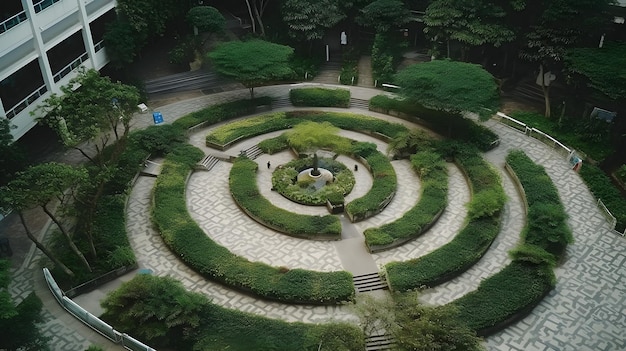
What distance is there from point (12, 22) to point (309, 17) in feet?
86.8

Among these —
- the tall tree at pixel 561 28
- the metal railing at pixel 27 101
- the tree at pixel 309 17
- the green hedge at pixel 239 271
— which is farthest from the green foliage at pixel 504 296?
the tree at pixel 309 17

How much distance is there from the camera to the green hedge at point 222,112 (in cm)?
4313

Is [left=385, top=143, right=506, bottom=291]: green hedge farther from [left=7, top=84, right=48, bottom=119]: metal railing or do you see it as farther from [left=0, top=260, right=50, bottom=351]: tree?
[left=7, top=84, right=48, bottom=119]: metal railing

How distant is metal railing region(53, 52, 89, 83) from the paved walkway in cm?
944

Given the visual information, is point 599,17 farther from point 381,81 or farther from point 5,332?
point 5,332

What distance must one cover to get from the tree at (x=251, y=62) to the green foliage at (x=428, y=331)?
85.1ft

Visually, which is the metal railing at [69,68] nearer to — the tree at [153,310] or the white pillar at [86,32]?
the white pillar at [86,32]

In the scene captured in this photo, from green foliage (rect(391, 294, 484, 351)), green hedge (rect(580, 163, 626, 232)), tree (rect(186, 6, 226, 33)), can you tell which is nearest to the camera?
green foliage (rect(391, 294, 484, 351))

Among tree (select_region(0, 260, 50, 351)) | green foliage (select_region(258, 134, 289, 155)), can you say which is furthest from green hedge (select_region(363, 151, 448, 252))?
tree (select_region(0, 260, 50, 351))

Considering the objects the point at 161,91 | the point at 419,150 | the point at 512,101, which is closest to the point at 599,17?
the point at 512,101

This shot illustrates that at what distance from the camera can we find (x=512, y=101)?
47.8 meters

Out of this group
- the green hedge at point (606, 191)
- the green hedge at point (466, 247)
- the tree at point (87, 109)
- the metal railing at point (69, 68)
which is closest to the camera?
the green hedge at point (466, 247)

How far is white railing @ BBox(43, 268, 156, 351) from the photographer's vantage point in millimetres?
23844

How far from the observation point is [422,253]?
3098 centimetres
